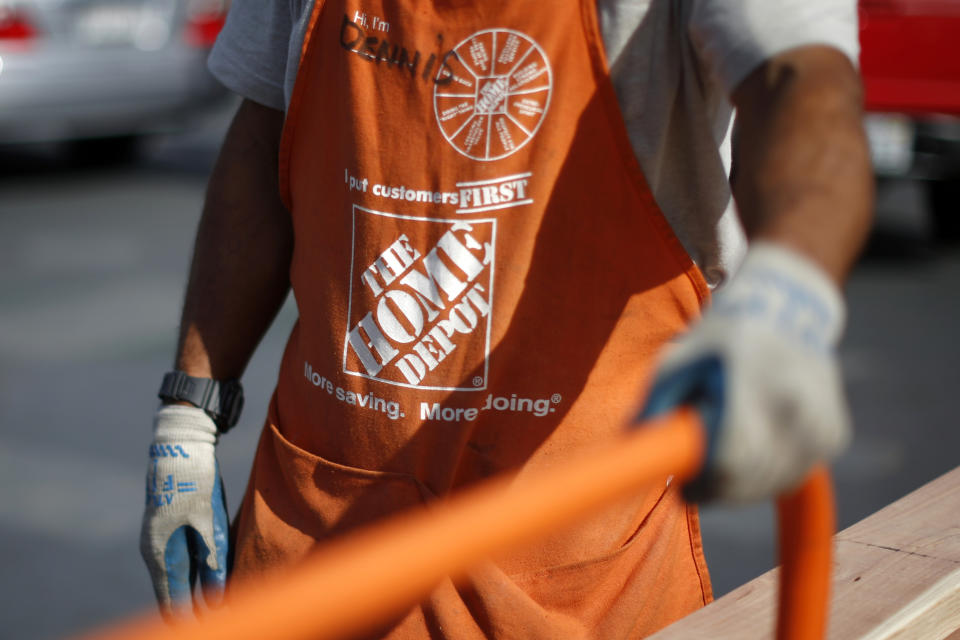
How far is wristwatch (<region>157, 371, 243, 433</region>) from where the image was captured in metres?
1.70

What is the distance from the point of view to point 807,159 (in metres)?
0.99

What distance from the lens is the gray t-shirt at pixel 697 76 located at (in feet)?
3.49

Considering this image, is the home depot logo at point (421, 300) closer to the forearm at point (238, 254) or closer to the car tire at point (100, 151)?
the forearm at point (238, 254)

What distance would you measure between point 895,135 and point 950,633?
16.6 ft

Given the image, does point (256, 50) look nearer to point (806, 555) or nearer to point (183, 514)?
point (183, 514)

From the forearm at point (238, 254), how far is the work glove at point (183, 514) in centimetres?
10

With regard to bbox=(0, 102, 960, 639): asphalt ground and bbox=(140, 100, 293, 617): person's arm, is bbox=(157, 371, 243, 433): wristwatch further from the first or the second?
bbox=(0, 102, 960, 639): asphalt ground

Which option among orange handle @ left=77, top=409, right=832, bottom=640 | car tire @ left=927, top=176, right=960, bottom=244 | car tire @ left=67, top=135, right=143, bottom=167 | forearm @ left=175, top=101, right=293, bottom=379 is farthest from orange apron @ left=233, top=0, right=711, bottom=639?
car tire @ left=67, top=135, right=143, bottom=167

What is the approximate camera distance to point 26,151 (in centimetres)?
955

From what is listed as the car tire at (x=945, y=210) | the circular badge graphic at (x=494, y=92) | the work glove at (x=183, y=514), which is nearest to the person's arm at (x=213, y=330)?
the work glove at (x=183, y=514)

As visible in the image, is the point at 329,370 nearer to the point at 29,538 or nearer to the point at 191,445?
the point at 191,445

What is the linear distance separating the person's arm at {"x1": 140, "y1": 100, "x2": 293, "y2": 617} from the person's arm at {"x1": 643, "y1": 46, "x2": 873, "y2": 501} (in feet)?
2.74

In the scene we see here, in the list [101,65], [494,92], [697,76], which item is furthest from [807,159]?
[101,65]

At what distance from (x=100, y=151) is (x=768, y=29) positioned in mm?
8657
